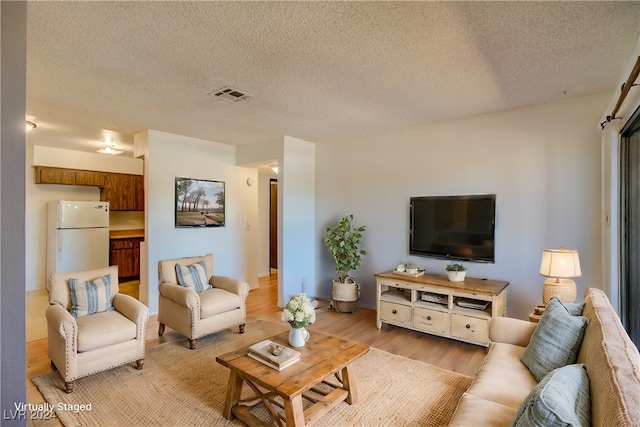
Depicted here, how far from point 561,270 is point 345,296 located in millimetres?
2470

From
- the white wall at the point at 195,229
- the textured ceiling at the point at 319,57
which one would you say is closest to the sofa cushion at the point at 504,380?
the textured ceiling at the point at 319,57

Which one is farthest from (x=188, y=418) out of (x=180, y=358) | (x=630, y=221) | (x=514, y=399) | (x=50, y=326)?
(x=630, y=221)

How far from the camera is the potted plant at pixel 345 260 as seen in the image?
4387mm

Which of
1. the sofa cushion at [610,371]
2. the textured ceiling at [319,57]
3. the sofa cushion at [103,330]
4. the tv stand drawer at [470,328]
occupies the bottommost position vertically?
the tv stand drawer at [470,328]

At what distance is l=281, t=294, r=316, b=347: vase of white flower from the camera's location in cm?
225

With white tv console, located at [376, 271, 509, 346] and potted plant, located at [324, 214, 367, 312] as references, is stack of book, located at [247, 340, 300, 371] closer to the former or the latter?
white tv console, located at [376, 271, 509, 346]

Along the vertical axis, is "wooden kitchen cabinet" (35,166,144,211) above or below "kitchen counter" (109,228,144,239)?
above

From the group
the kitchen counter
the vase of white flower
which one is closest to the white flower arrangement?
the vase of white flower

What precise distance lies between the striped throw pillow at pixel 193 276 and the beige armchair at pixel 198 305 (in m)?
0.03

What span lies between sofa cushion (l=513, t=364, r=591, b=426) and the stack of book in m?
1.28

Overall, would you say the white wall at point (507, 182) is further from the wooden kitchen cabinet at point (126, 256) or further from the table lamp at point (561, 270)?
the wooden kitchen cabinet at point (126, 256)

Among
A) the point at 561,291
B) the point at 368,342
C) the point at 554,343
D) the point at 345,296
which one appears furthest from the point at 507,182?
the point at 345,296

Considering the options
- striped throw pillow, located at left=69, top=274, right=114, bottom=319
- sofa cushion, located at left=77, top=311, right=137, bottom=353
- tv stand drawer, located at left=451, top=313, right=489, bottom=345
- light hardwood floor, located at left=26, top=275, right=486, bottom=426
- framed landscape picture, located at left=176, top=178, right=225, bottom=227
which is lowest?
light hardwood floor, located at left=26, top=275, right=486, bottom=426

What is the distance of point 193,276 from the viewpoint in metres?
3.61
